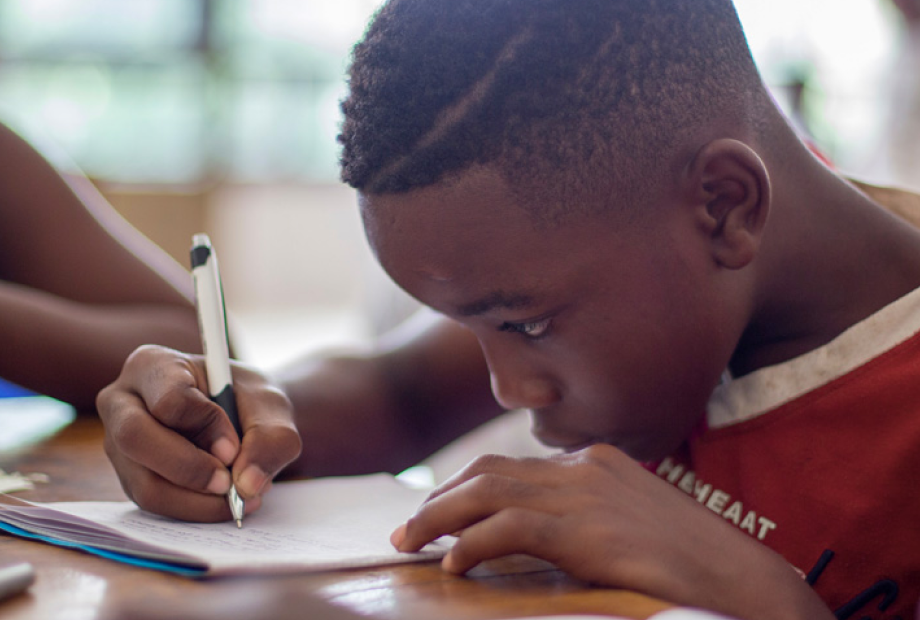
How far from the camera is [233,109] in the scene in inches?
182

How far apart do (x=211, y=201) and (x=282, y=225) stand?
1.54 ft

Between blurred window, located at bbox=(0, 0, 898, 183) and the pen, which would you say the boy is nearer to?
the pen

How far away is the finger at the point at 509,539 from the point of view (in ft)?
1.28

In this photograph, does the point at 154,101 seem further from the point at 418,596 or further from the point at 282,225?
the point at 418,596

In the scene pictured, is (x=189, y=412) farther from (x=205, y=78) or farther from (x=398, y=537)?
(x=205, y=78)

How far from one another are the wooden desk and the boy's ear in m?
0.28

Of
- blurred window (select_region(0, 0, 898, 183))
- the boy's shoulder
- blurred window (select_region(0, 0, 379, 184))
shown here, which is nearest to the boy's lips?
the boy's shoulder

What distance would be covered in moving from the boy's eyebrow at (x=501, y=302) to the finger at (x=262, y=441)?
153 mm

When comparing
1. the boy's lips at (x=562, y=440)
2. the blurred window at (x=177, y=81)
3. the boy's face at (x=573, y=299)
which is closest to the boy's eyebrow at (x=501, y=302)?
the boy's face at (x=573, y=299)

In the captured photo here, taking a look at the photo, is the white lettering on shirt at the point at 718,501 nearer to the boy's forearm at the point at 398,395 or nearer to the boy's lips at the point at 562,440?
the boy's lips at the point at 562,440

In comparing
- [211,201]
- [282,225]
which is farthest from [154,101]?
[282,225]

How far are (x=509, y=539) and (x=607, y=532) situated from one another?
0.15 feet

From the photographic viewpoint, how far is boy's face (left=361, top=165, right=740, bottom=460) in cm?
55

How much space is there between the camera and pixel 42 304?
0.83m
